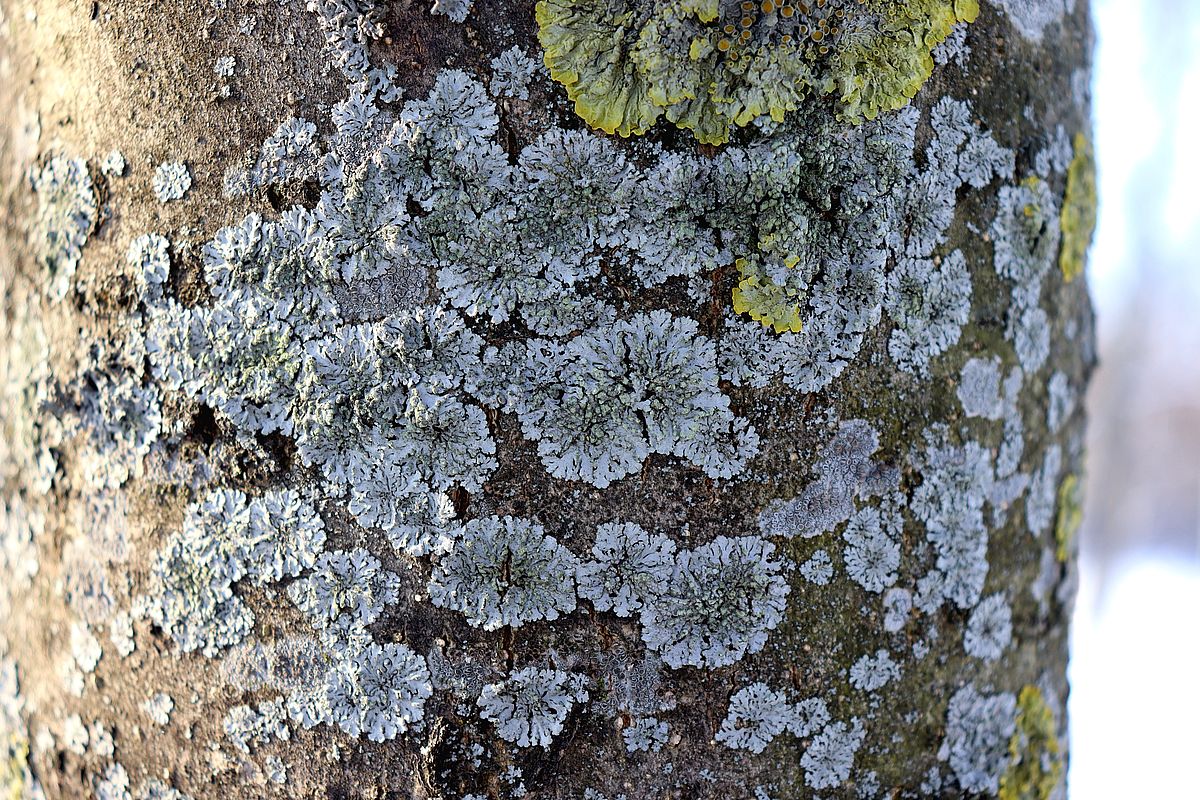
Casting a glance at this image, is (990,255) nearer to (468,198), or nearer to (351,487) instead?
(468,198)

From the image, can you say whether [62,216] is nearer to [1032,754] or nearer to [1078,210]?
[1078,210]

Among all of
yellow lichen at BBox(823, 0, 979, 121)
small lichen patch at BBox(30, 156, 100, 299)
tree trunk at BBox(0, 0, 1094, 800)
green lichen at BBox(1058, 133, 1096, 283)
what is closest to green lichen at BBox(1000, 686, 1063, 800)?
tree trunk at BBox(0, 0, 1094, 800)

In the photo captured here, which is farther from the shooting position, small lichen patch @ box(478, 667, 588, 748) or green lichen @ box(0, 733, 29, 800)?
green lichen @ box(0, 733, 29, 800)

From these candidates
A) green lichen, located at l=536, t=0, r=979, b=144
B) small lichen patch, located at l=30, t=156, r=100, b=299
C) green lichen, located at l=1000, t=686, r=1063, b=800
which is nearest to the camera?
green lichen, located at l=536, t=0, r=979, b=144

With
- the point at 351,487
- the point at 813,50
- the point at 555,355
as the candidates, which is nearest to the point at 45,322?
the point at 351,487

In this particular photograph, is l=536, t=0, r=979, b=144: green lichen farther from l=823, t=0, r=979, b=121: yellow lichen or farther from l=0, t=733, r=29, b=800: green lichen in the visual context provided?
l=0, t=733, r=29, b=800: green lichen

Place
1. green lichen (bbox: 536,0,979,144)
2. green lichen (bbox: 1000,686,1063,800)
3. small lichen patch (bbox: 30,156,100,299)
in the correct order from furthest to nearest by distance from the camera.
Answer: green lichen (bbox: 1000,686,1063,800), small lichen patch (bbox: 30,156,100,299), green lichen (bbox: 536,0,979,144)
